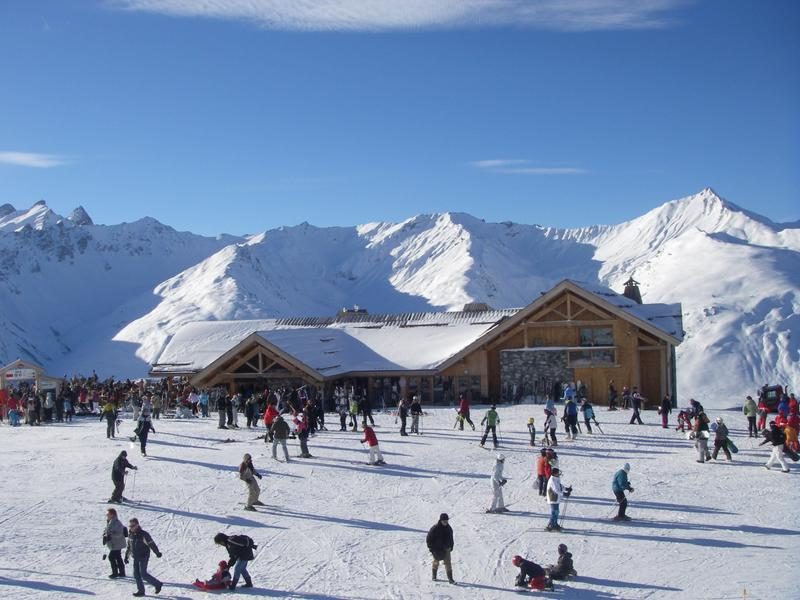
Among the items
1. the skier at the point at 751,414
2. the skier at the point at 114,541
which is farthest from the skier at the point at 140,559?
the skier at the point at 751,414

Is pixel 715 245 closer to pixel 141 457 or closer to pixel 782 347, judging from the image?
pixel 782 347

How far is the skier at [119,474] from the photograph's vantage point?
1734cm

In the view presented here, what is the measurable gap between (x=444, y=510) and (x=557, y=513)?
2.38 meters

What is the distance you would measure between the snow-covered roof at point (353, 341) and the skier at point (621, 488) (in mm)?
18314

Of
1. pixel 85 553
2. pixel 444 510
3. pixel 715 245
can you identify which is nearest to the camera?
pixel 85 553

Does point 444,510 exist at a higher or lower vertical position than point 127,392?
lower

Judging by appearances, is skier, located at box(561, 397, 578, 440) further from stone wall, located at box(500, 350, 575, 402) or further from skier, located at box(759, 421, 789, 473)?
stone wall, located at box(500, 350, 575, 402)

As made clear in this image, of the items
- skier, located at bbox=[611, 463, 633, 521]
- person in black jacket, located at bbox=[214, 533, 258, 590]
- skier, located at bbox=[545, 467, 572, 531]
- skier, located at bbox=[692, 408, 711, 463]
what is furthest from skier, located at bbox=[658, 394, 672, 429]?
person in black jacket, located at bbox=[214, 533, 258, 590]

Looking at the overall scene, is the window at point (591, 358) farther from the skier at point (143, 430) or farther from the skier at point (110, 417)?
the skier at point (143, 430)

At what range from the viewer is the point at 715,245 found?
137625 mm

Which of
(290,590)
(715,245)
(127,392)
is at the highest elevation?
(715,245)

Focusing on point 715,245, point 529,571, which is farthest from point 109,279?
point 529,571

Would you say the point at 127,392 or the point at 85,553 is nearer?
the point at 85,553

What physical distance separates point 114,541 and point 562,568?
254 inches
